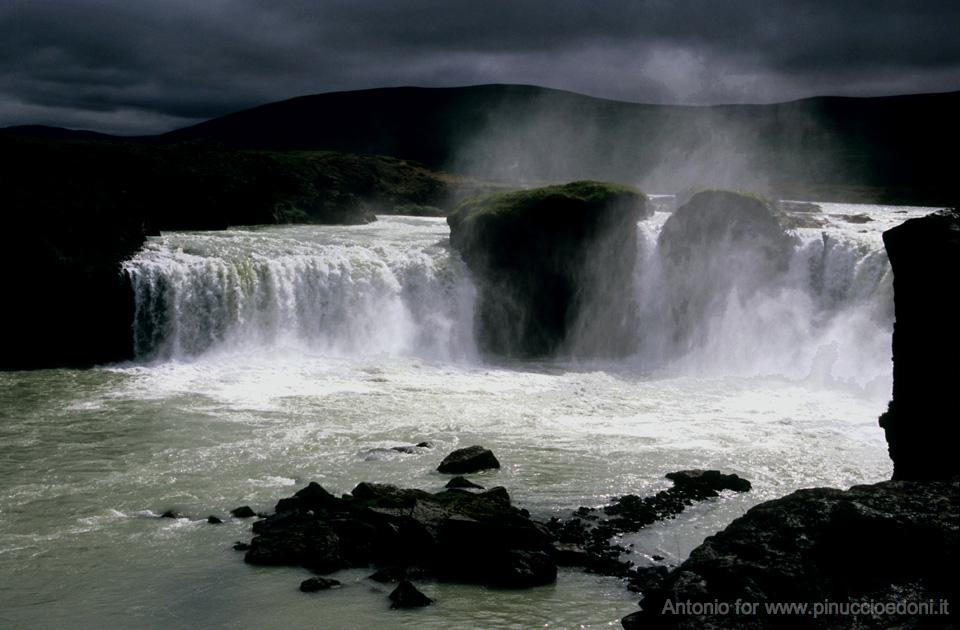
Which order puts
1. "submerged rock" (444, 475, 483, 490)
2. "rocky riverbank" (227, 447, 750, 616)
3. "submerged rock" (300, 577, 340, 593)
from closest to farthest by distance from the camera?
1. "submerged rock" (300, 577, 340, 593)
2. "rocky riverbank" (227, 447, 750, 616)
3. "submerged rock" (444, 475, 483, 490)

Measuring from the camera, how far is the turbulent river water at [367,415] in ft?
38.2

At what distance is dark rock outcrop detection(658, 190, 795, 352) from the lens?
3475 cm

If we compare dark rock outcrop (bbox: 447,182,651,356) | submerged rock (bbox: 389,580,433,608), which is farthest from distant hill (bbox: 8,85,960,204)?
submerged rock (bbox: 389,580,433,608)

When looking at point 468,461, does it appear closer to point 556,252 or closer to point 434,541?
point 434,541

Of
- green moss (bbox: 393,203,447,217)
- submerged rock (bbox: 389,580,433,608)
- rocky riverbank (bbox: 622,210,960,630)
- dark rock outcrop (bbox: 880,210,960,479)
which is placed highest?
green moss (bbox: 393,203,447,217)

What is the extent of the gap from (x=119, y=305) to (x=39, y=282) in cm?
278

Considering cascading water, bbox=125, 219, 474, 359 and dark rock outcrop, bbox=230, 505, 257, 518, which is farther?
cascading water, bbox=125, 219, 474, 359

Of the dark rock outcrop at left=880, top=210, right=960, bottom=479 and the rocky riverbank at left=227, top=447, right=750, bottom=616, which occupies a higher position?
the dark rock outcrop at left=880, top=210, right=960, bottom=479

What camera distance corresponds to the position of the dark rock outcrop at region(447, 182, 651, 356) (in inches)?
1416

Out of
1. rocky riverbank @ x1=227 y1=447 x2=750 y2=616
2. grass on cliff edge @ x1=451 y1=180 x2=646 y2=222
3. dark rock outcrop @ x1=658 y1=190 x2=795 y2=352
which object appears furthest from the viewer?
grass on cliff edge @ x1=451 y1=180 x2=646 y2=222

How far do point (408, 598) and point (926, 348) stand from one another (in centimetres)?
767

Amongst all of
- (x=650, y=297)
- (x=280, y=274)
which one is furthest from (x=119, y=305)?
(x=650, y=297)

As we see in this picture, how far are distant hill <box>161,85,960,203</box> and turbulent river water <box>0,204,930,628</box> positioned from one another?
45.3 m

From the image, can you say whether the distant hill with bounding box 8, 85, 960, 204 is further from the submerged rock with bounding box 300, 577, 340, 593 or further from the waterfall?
the submerged rock with bounding box 300, 577, 340, 593
